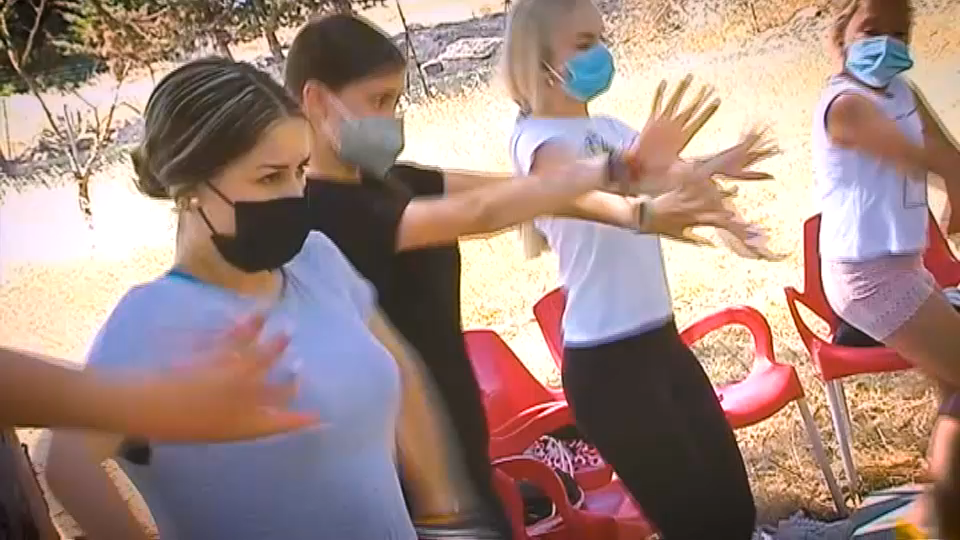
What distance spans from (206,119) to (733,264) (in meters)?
0.67

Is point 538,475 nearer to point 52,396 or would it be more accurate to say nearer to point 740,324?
point 740,324

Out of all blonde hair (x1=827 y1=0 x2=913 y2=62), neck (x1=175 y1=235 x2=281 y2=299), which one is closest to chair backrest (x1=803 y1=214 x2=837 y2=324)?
blonde hair (x1=827 y1=0 x2=913 y2=62)

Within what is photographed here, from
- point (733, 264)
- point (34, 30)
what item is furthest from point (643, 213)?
point (34, 30)

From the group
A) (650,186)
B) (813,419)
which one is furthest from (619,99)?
(813,419)

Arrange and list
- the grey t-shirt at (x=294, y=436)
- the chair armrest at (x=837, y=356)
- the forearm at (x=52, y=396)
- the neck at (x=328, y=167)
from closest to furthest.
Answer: the forearm at (x=52, y=396), the grey t-shirt at (x=294, y=436), the neck at (x=328, y=167), the chair armrest at (x=837, y=356)

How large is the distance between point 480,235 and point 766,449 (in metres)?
0.46

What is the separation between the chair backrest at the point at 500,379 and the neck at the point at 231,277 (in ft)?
Answer: 1.00

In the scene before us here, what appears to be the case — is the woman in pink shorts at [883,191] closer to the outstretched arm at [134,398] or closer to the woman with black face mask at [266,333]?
the woman with black face mask at [266,333]

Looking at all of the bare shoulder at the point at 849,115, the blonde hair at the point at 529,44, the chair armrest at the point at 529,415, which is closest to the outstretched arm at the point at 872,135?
the bare shoulder at the point at 849,115

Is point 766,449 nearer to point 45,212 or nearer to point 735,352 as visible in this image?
point 735,352

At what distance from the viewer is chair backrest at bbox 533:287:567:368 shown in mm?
1745

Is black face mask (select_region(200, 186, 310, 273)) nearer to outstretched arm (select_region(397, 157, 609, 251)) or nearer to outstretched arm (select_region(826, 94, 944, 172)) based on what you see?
outstretched arm (select_region(397, 157, 609, 251))

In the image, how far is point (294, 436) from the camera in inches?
58.9

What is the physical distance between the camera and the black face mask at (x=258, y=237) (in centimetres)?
153
